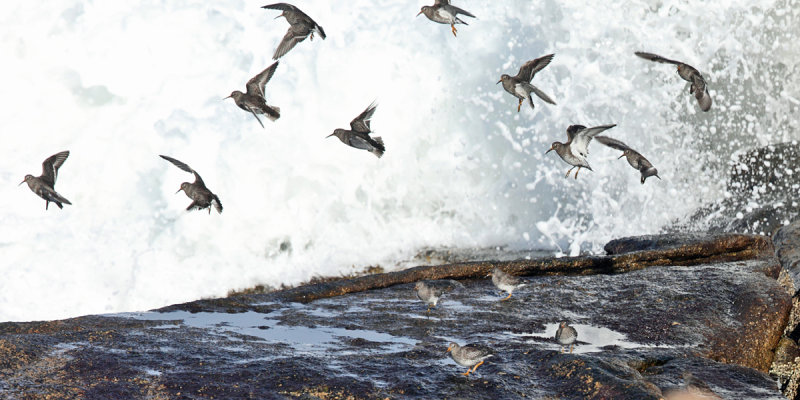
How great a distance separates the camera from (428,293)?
551cm

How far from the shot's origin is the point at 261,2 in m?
12.8

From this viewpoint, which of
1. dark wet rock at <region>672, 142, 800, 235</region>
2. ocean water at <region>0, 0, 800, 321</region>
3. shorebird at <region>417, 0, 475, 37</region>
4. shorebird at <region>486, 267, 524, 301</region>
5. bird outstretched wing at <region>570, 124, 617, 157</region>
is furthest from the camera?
ocean water at <region>0, 0, 800, 321</region>

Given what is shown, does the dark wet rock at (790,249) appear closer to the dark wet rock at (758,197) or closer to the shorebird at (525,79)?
the dark wet rock at (758,197)

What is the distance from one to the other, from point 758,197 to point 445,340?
5667mm

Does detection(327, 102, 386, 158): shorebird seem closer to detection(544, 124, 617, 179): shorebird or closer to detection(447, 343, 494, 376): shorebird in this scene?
detection(544, 124, 617, 179): shorebird

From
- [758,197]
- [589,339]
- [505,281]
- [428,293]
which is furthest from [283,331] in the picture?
[758,197]

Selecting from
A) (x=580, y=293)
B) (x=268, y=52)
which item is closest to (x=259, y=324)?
(x=580, y=293)

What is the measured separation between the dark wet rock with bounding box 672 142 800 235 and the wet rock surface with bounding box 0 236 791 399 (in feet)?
6.37

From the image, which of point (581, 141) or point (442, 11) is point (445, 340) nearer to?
point (581, 141)

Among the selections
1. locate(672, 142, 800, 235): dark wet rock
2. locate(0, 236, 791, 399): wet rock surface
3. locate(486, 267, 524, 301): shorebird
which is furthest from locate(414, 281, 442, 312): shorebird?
locate(672, 142, 800, 235): dark wet rock

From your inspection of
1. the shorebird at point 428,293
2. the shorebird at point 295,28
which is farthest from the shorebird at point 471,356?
the shorebird at point 295,28

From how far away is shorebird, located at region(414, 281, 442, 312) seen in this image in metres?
5.47

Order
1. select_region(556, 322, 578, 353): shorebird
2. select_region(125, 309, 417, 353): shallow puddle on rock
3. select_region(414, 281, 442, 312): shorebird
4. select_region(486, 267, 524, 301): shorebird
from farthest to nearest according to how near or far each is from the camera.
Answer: select_region(486, 267, 524, 301): shorebird < select_region(414, 281, 442, 312): shorebird < select_region(125, 309, 417, 353): shallow puddle on rock < select_region(556, 322, 578, 353): shorebird

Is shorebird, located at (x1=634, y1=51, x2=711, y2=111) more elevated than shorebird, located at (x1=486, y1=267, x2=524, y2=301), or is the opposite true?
shorebird, located at (x1=634, y1=51, x2=711, y2=111)
